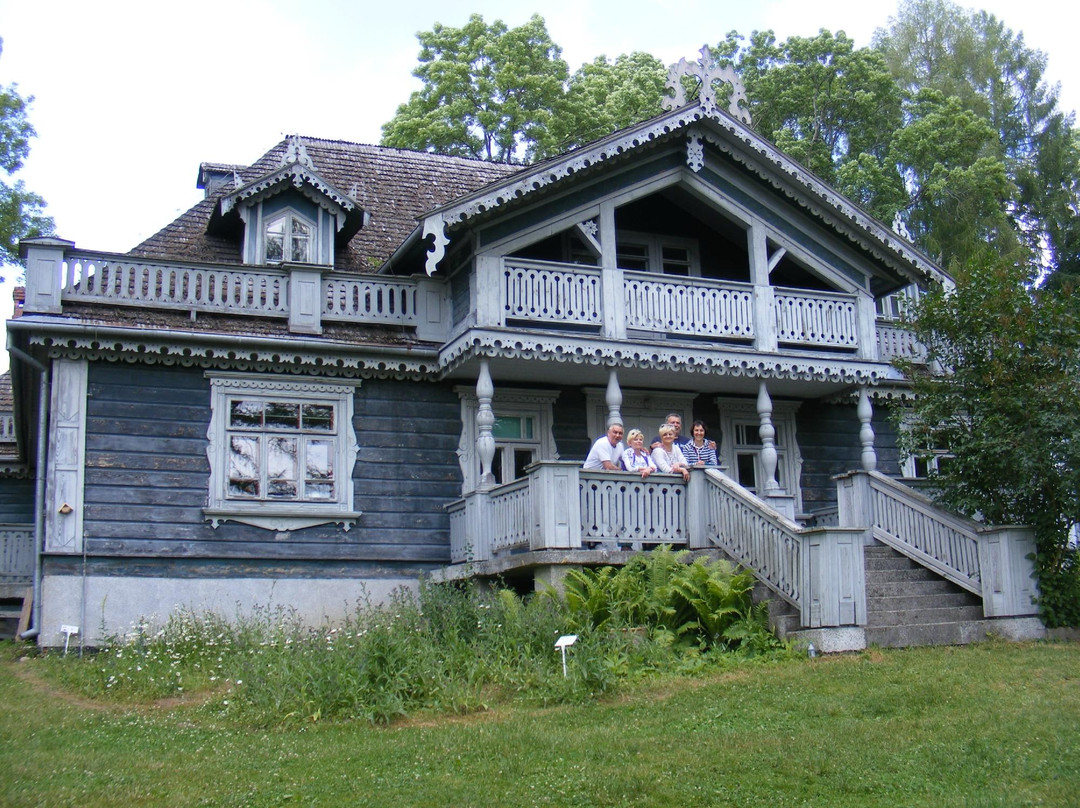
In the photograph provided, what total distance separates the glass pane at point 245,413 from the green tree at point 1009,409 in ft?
29.2

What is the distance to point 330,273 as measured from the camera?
17.9 meters

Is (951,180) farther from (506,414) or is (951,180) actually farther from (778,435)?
(506,414)

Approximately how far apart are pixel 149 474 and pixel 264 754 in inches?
304

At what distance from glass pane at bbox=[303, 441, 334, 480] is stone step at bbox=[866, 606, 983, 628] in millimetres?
7759

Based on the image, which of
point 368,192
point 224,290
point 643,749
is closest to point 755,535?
point 643,749

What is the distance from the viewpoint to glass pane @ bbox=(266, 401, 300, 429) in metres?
17.4

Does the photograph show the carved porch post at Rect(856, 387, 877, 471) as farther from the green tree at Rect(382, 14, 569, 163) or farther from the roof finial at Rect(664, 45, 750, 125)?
the green tree at Rect(382, 14, 569, 163)

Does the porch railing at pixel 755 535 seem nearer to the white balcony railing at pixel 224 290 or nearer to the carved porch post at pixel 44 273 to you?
the white balcony railing at pixel 224 290

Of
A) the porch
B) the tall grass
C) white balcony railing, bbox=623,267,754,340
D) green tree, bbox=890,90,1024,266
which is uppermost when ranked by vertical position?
green tree, bbox=890,90,1024,266

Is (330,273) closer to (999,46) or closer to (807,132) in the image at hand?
(807,132)

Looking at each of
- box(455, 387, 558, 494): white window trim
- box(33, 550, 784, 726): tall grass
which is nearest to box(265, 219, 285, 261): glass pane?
box(455, 387, 558, 494): white window trim

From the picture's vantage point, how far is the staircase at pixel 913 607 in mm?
13656

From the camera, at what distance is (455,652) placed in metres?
12.6

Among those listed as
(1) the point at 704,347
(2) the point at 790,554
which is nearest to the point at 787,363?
(1) the point at 704,347
